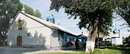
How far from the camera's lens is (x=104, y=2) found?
19.8 metres

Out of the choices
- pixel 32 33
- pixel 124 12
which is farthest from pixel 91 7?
pixel 32 33

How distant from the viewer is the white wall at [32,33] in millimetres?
36000

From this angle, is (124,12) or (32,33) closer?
(124,12)

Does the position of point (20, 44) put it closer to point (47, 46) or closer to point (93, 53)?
point (47, 46)

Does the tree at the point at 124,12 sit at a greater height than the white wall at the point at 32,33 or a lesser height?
greater

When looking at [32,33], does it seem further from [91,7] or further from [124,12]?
[124,12]

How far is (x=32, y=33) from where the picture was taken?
37.0m

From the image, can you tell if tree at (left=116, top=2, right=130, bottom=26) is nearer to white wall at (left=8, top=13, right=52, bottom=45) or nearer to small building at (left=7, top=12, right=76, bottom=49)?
small building at (left=7, top=12, right=76, bottom=49)

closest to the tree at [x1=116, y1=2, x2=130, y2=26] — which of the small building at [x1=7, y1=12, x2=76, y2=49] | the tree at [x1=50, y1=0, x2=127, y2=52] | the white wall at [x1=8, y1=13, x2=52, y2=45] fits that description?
the tree at [x1=50, y1=0, x2=127, y2=52]

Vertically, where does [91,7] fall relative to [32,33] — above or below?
above

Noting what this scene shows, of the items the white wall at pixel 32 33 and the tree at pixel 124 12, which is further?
the white wall at pixel 32 33

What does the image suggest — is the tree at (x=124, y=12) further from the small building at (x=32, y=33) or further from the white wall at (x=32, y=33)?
the white wall at (x=32, y=33)

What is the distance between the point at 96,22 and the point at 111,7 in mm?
3808

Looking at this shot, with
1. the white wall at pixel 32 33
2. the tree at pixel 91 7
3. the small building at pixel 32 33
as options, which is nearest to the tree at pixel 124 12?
the tree at pixel 91 7
